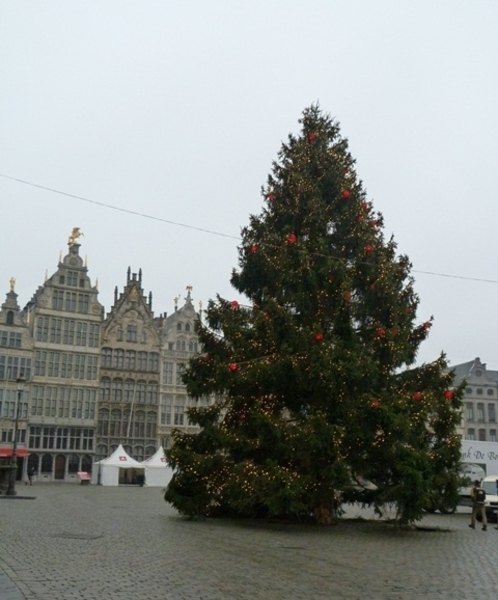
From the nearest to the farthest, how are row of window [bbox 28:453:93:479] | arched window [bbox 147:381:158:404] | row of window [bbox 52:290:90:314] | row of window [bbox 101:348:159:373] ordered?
row of window [bbox 28:453:93:479]
row of window [bbox 52:290:90:314]
row of window [bbox 101:348:159:373]
arched window [bbox 147:381:158:404]

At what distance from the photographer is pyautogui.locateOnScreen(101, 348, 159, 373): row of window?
68938 millimetres

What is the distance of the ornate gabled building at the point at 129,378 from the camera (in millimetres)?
67750

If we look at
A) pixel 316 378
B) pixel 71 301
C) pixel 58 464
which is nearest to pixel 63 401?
pixel 58 464

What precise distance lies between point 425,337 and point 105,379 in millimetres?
49284

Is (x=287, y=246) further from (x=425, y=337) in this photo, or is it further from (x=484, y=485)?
(x=484, y=485)

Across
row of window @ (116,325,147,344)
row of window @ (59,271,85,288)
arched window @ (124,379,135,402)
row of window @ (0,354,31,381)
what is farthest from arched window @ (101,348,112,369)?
row of window @ (0,354,31,381)

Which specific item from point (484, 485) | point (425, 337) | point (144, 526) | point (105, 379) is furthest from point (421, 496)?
point (105, 379)

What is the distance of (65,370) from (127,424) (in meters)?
7.49

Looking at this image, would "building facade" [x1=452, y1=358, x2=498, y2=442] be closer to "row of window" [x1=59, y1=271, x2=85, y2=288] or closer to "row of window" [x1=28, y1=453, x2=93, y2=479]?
"row of window" [x1=28, y1=453, x2=93, y2=479]

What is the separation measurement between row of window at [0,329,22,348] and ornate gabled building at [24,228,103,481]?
137 cm

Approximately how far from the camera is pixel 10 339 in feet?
211

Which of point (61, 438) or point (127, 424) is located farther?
point (127, 424)

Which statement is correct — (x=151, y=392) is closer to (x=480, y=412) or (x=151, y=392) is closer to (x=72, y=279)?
(x=72, y=279)

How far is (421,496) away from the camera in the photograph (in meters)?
19.4
